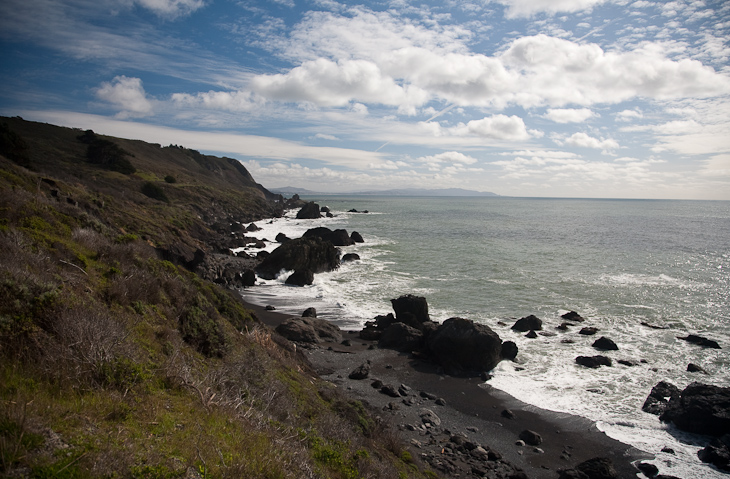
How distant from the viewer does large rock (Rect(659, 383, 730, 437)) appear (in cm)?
1305

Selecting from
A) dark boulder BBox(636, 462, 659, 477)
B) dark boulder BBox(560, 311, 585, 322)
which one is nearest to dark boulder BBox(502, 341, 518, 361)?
dark boulder BBox(636, 462, 659, 477)

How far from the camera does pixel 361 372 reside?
16.4m

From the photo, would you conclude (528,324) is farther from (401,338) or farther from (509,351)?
(401,338)

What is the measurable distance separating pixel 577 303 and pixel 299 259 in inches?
903

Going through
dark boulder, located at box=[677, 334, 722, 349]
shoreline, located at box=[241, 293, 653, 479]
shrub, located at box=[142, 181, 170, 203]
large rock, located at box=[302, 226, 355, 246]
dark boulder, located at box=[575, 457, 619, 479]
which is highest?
shrub, located at box=[142, 181, 170, 203]

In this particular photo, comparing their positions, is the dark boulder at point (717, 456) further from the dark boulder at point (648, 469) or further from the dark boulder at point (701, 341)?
the dark boulder at point (701, 341)

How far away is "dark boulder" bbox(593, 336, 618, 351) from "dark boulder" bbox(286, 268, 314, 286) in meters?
21.0

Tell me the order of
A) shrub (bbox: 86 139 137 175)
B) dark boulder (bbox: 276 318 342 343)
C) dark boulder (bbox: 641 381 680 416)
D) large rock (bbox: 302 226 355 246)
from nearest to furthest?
dark boulder (bbox: 641 381 680 416), dark boulder (bbox: 276 318 342 343), large rock (bbox: 302 226 355 246), shrub (bbox: 86 139 137 175)

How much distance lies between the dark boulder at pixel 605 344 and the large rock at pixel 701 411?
18.2 ft

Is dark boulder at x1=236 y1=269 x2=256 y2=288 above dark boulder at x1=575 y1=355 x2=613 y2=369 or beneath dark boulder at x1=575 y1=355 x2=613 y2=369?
beneath

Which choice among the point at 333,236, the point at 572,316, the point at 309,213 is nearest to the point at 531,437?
the point at 572,316

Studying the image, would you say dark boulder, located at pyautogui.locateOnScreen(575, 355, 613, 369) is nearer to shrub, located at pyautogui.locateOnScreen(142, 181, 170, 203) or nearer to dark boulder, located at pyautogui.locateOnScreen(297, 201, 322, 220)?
shrub, located at pyautogui.locateOnScreen(142, 181, 170, 203)

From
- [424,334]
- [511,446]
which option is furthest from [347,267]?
[511,446]

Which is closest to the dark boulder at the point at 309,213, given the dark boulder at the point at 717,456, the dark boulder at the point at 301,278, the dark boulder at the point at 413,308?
the dark boulder at the point at 301,278
